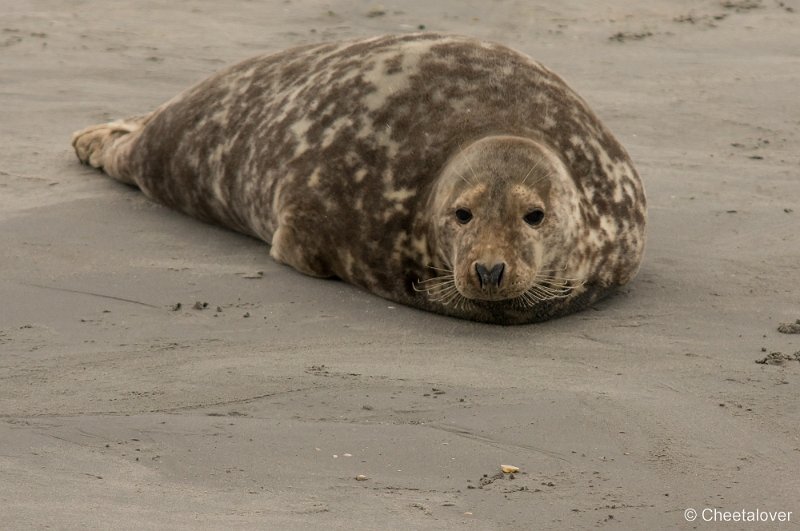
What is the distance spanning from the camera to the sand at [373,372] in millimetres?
3807

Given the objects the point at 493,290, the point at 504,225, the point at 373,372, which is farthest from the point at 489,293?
the point at 373,372

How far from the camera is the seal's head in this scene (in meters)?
5.21

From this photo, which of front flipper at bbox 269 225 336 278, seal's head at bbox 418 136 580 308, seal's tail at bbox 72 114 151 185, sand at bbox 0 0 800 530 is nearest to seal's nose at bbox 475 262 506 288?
seal's head at bbox 418 136 580 308

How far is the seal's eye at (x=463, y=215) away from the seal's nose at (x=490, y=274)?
0.21 metres

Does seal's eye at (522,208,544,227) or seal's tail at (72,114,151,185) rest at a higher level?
seal's eye at (522,208,544,227)

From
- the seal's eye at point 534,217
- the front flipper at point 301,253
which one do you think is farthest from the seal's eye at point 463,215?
the front flipper at point 301,253

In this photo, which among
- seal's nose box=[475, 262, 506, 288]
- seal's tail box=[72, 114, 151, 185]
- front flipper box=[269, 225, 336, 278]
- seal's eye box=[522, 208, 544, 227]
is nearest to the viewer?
seal's nose box=[475, 262, 506, 288]

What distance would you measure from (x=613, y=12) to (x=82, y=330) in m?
6.27

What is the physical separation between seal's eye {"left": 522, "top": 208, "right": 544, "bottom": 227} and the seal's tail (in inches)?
92.2

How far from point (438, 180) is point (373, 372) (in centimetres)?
101

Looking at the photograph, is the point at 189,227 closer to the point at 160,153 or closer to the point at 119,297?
the point at 160,153

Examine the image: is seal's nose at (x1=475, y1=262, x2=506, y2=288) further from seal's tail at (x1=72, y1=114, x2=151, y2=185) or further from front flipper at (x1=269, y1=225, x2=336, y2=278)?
seal's tail at (x1=72, y1=114, x2=151, y2=185)

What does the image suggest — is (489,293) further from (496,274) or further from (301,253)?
(301,253)

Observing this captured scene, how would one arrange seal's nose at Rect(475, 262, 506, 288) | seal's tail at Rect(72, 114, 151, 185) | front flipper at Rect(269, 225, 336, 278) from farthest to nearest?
seal's tail at Rect(72, 114, 151, 185)
front flipper at Rect(269, 225, 336, 278)
seal's nose at Rect(475, 262, 506, 288)
